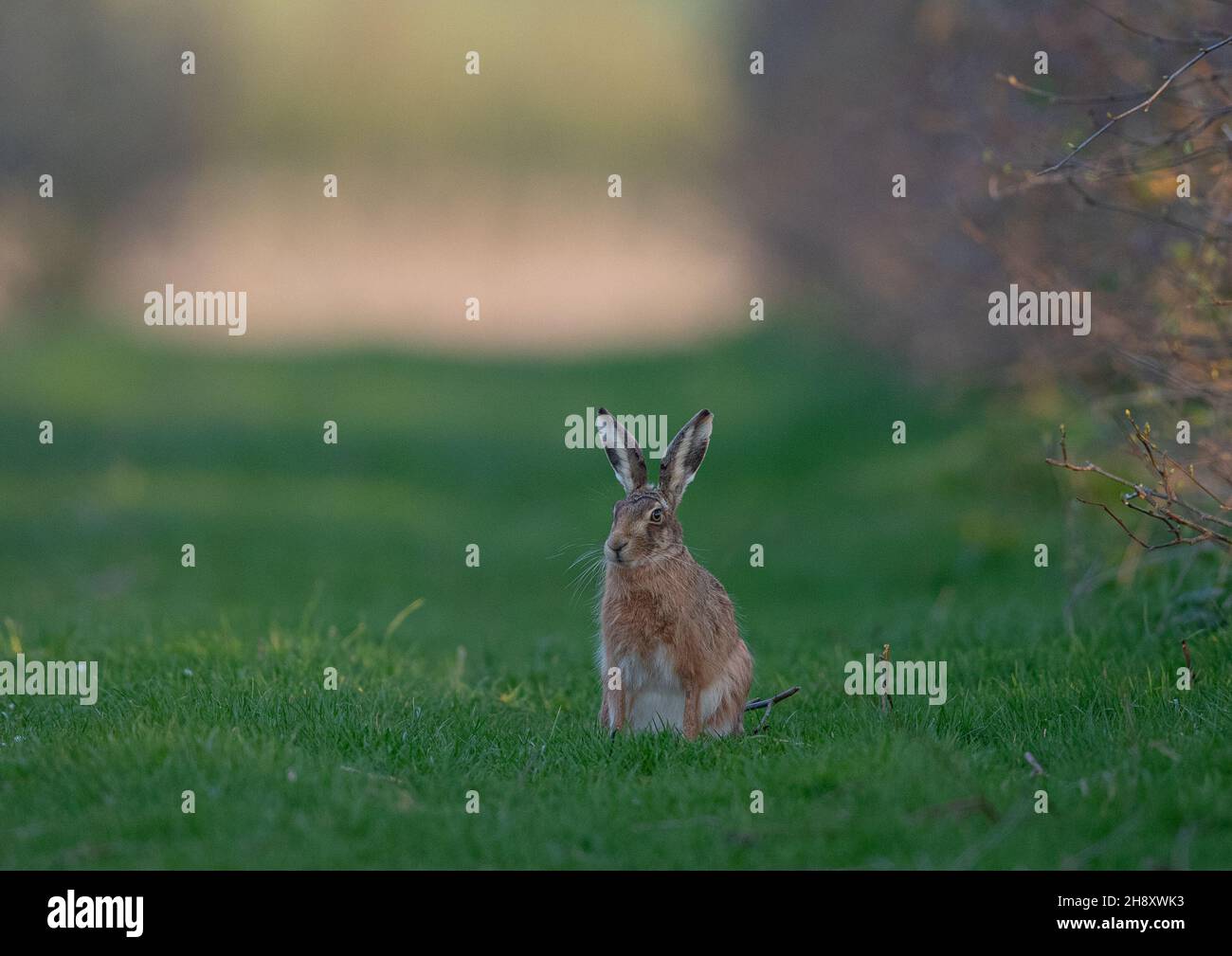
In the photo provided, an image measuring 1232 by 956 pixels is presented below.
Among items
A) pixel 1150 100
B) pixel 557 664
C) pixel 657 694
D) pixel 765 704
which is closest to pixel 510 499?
pixel 557 664

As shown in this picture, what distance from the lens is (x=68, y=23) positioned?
36.1m

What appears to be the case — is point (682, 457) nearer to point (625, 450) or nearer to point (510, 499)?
point (625, 450)

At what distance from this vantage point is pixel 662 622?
283 inches

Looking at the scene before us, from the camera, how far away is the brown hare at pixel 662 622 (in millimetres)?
7160

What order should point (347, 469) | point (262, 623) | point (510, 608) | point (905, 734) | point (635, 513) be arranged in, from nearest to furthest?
point (905, 734) < point (635, 513) < point (262, 623) < point (510, 608) < point (347, 469)

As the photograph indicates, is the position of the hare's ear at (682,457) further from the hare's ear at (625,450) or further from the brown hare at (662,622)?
the hare's ear at (625,450)

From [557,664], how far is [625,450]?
246 centimetres

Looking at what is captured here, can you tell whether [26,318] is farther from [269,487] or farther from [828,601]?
[828,601]

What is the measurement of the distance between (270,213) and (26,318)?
12461mm

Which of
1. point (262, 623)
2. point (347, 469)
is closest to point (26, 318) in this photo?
point (347, 469)

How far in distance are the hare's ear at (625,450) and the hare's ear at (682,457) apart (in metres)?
0.11

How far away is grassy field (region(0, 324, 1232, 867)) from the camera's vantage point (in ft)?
19.1

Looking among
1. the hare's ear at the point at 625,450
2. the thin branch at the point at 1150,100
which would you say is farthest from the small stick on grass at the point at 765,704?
the thin branch at the point at 1150,100

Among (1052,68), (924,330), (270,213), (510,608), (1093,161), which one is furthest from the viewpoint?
(270,213)
